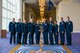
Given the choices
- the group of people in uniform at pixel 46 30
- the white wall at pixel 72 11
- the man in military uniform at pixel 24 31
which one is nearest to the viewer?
the group of people in uniform at pixel 46 30

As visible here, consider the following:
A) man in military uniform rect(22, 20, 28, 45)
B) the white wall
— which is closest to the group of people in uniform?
man in military uniform rect(22, 20, 28, 45)

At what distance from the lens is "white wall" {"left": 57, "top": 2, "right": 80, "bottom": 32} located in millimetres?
30609

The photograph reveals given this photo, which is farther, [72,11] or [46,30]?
[72,11]

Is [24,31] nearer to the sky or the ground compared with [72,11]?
nearer to the ground

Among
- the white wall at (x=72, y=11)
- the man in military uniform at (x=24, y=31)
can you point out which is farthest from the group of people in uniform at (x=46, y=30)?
the white wall at (x=72, y=11)

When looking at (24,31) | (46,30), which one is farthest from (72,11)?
(24,31)

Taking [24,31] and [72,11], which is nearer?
[24,31]

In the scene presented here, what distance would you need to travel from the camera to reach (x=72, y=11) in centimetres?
3078

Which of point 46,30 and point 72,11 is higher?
point 72,11

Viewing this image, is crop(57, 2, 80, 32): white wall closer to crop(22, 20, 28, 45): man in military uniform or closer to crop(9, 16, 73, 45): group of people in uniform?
crop(9, 16, 73, 45): group of people in uniform

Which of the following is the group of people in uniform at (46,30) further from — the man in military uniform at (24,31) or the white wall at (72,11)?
the white wall at (72,11)

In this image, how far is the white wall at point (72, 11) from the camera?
30609mm

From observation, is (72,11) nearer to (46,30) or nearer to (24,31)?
(46,30)

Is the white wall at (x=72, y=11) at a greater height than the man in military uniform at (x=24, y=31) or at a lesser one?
greater
